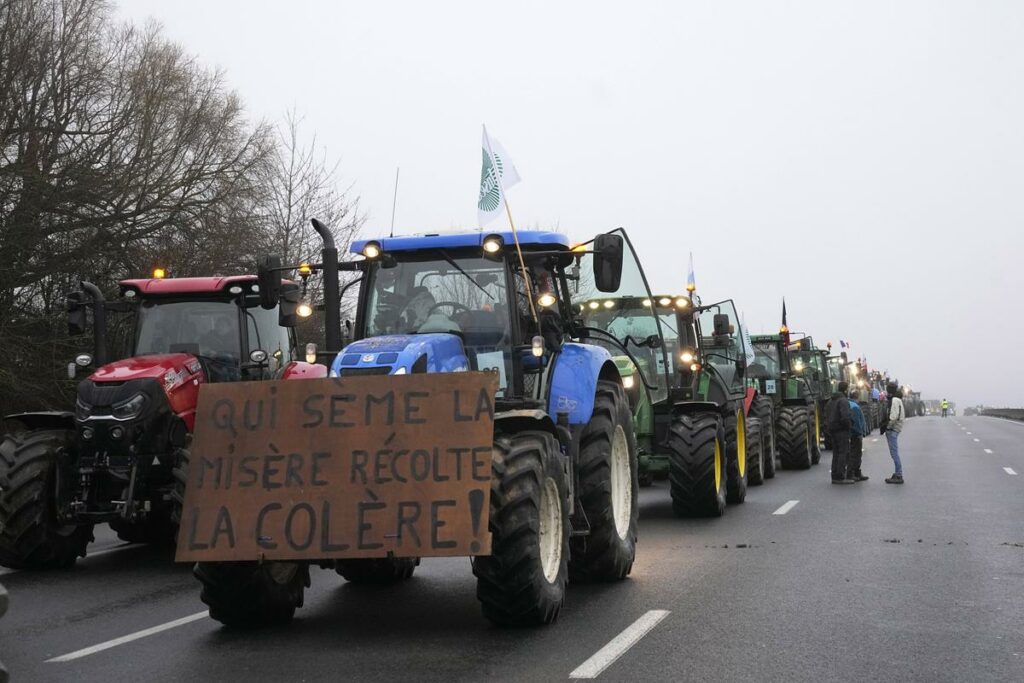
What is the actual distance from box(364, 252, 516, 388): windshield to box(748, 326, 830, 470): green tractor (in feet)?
42.3

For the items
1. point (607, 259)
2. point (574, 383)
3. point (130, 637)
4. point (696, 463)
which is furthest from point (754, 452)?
point (130, 637)

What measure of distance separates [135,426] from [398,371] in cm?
364

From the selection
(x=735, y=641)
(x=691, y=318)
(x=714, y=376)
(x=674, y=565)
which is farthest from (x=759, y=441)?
(x=735, y=641)

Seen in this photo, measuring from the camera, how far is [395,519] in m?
6.72

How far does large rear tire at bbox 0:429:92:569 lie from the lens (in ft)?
31.7

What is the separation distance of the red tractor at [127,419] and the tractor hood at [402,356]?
5.99 feet

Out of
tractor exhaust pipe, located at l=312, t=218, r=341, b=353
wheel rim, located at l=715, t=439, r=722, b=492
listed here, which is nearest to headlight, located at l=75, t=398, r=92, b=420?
tractor exhaust pipe, located at l=312, t=218, r=341, b=353

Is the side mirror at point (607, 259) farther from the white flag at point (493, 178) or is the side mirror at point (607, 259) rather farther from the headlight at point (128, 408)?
the headlight at point (128, 408)

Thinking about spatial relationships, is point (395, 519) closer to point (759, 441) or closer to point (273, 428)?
point (273, 428)

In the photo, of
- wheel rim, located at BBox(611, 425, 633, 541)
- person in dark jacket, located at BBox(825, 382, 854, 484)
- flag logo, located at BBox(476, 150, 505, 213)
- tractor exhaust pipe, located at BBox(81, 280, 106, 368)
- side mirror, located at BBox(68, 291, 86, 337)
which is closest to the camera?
flag logo, located at BBox(476, 150, 505, 213)

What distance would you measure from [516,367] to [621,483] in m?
1.71

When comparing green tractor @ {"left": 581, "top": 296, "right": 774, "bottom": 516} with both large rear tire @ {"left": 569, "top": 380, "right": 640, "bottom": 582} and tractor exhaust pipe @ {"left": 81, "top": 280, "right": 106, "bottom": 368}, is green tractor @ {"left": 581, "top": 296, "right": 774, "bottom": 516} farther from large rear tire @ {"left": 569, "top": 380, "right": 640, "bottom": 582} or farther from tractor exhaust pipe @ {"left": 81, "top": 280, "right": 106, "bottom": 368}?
tractor exhaust pipe @ {"left": 81, "top": 280, "right": 106, "bottom": 368}

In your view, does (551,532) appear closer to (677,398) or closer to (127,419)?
(127,419)

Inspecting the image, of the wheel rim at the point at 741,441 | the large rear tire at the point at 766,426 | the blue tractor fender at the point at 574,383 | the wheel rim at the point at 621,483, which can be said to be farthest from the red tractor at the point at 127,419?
the large rear tire at the point at 766,426
